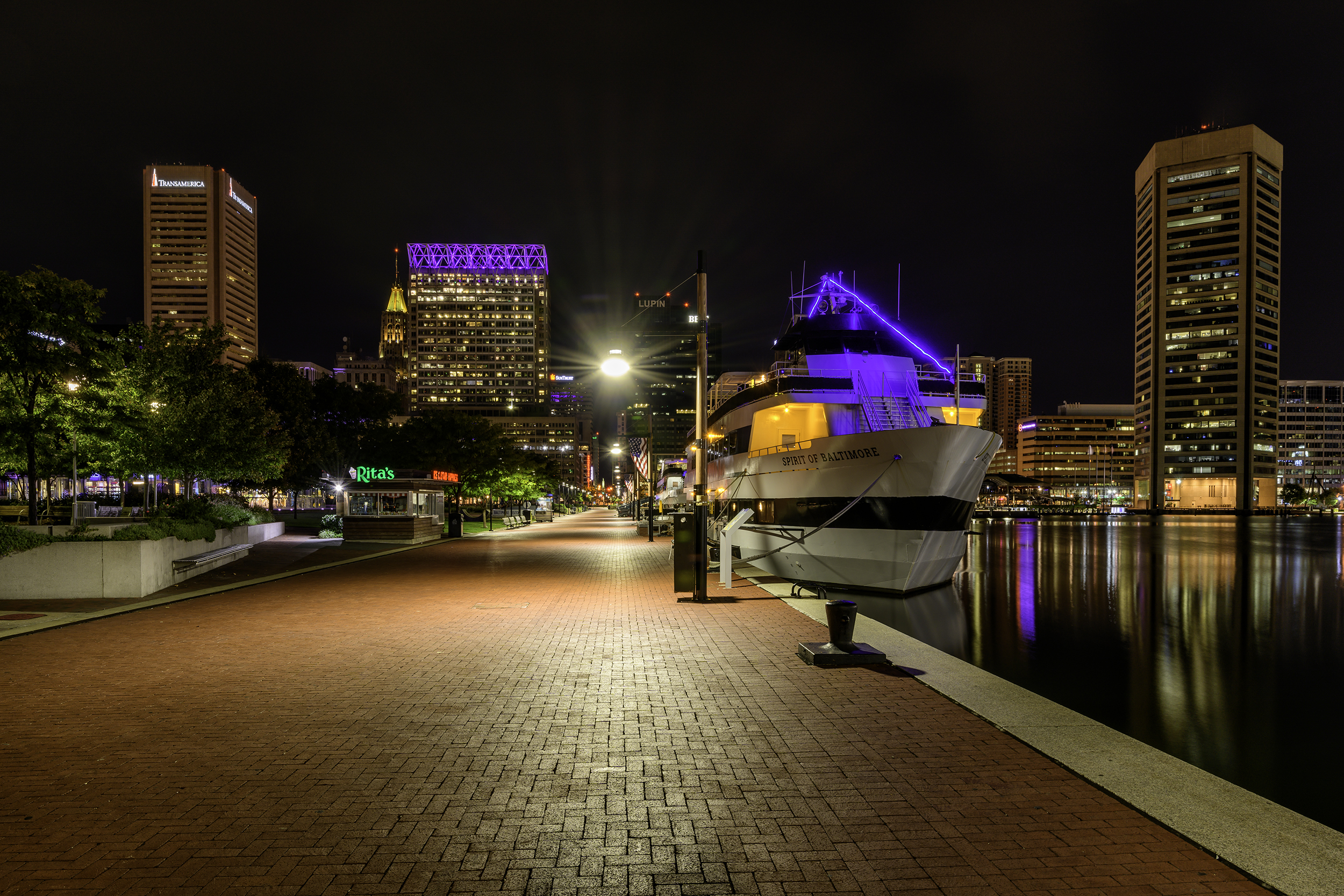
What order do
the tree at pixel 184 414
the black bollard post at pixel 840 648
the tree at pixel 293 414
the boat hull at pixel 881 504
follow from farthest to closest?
the tree at pixel 293 414 → the boat hull at pixel 881 504 → the tree at pixel 184 414 → the black bollard post at pixel 840 648

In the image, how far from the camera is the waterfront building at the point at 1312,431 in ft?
621

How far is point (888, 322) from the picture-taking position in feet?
89.9

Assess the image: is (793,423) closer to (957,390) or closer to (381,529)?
(957,390)

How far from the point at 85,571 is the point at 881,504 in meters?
18.6

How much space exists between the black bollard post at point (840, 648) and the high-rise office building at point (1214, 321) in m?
170

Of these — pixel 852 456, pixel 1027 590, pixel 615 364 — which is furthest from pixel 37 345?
pixel 1027 590

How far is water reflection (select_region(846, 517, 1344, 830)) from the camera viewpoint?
8984 mm

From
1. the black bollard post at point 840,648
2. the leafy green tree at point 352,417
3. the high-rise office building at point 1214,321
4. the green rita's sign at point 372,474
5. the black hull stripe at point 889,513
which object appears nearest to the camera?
the black bollard post at point 840,648

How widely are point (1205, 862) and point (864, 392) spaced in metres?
20.8

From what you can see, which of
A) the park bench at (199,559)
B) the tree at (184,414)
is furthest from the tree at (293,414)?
the park bench at (199,559)

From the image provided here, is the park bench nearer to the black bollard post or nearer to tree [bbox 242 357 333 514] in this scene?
the black bollard post

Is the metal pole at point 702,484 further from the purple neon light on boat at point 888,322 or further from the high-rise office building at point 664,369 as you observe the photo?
the purple neon light on boat at point 888,322

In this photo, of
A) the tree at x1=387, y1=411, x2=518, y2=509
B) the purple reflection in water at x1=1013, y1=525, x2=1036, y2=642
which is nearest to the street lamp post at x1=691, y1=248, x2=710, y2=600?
the purple reflection in water at x1=1013, y1=525, x2=1036, y2=642

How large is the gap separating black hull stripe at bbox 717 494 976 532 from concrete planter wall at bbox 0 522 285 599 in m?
17.0
